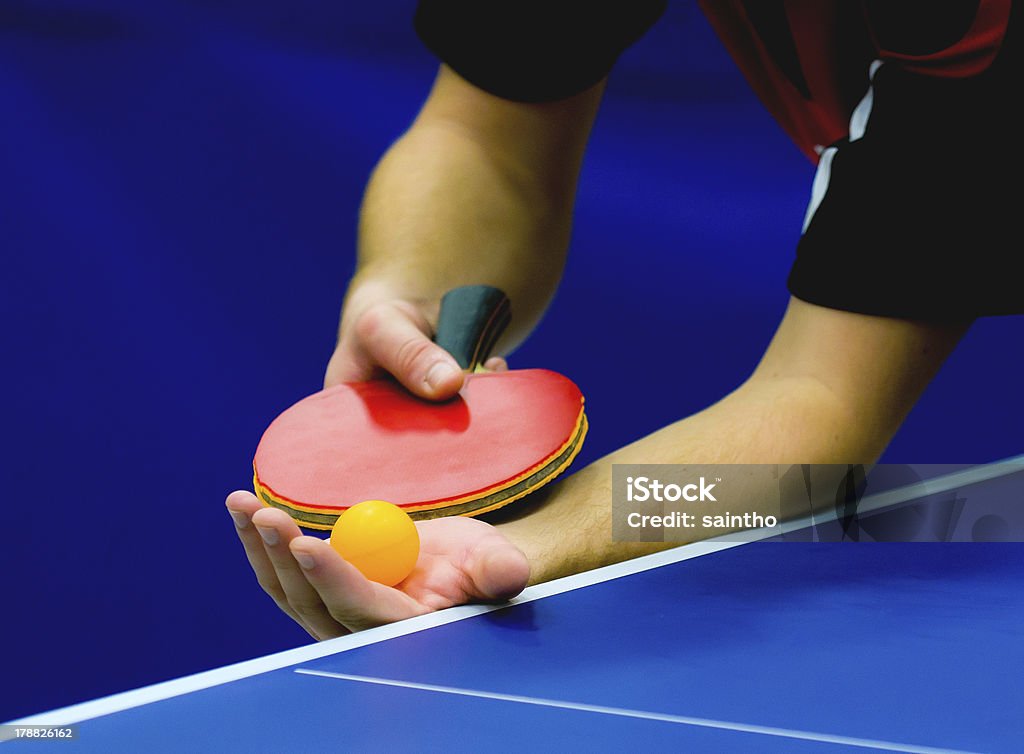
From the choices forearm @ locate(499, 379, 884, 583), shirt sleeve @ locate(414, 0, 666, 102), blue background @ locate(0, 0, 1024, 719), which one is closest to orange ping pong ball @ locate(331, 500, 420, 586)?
forearm @ locate(499, 379, 884, 583)

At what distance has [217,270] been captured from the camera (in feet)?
7.45

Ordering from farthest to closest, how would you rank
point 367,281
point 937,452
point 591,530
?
1. point 937,452
2. point 367,281
3. point 591,530

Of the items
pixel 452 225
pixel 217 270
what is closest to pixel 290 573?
pixel 452 225

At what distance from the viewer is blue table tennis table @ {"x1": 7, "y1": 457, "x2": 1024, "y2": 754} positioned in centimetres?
46

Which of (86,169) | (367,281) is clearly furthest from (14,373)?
(367,281)

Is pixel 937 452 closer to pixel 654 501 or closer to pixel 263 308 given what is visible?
pixel 263 308

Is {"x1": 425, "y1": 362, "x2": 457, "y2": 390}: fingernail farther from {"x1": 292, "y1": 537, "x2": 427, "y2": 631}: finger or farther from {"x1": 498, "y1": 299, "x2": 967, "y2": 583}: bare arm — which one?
{"x1": 292, "y1": 537, "x2": 427, "y2": 631}: finger

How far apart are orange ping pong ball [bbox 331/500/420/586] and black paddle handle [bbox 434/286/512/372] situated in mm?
299

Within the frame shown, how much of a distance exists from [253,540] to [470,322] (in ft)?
1.27

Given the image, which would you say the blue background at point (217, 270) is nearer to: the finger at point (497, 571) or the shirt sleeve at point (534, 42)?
the shirt sleeve at point (534, 42)

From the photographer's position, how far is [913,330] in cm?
95

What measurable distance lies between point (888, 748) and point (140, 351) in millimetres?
1956

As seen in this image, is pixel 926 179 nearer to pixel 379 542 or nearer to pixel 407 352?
pixel 407 352

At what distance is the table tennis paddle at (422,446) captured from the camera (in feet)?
2.68
